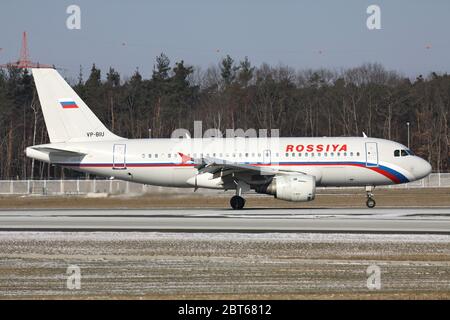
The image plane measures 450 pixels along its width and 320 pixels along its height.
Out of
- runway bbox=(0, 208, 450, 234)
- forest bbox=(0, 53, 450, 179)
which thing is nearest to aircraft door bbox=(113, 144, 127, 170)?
runway bbox=(0, 208, 450, 234)

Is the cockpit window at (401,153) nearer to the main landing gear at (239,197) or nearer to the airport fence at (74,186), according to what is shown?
the main landing gear at (239,197)

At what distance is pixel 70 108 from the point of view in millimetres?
42281

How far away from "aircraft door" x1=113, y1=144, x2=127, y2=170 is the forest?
39.8 metres

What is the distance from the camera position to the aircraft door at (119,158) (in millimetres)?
40562

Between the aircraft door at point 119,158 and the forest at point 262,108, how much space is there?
39.8 meters

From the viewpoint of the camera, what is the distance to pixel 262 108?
92500 millimetres

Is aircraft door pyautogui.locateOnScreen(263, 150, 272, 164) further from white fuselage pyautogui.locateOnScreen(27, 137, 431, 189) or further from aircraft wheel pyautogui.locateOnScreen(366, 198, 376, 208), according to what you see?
aircraft wheel pyautogui.locateOnScreen(366, 198, 376, 208)

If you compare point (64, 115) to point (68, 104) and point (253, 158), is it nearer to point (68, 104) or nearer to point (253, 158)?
point (68, 104)

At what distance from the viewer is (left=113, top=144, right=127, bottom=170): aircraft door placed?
40562 mm

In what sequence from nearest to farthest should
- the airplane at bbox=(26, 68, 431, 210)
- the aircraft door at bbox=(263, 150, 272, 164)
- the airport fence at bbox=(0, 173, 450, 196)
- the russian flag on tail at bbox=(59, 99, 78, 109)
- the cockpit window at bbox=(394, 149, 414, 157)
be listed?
the airplane at bbox=(26, 68, 431, 210), the aircraft door at bbox=(263, 150, 272, 164), the cockpit window at bbox=(394, 149, 414, 157), the russian flag on tail at bbox=(59, 99, 78, 109), the airport fence at bbox=(0, 173, 450, 196)

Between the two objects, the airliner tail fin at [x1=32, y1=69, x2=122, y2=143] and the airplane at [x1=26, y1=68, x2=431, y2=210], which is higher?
the airliner tail fin at [x1=32, y1=69, x2=122, y2=143]

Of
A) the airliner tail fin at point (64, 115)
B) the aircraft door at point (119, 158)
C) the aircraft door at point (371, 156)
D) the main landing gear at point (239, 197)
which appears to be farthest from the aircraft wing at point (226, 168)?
the airliner tail fin at point (64, 115)
